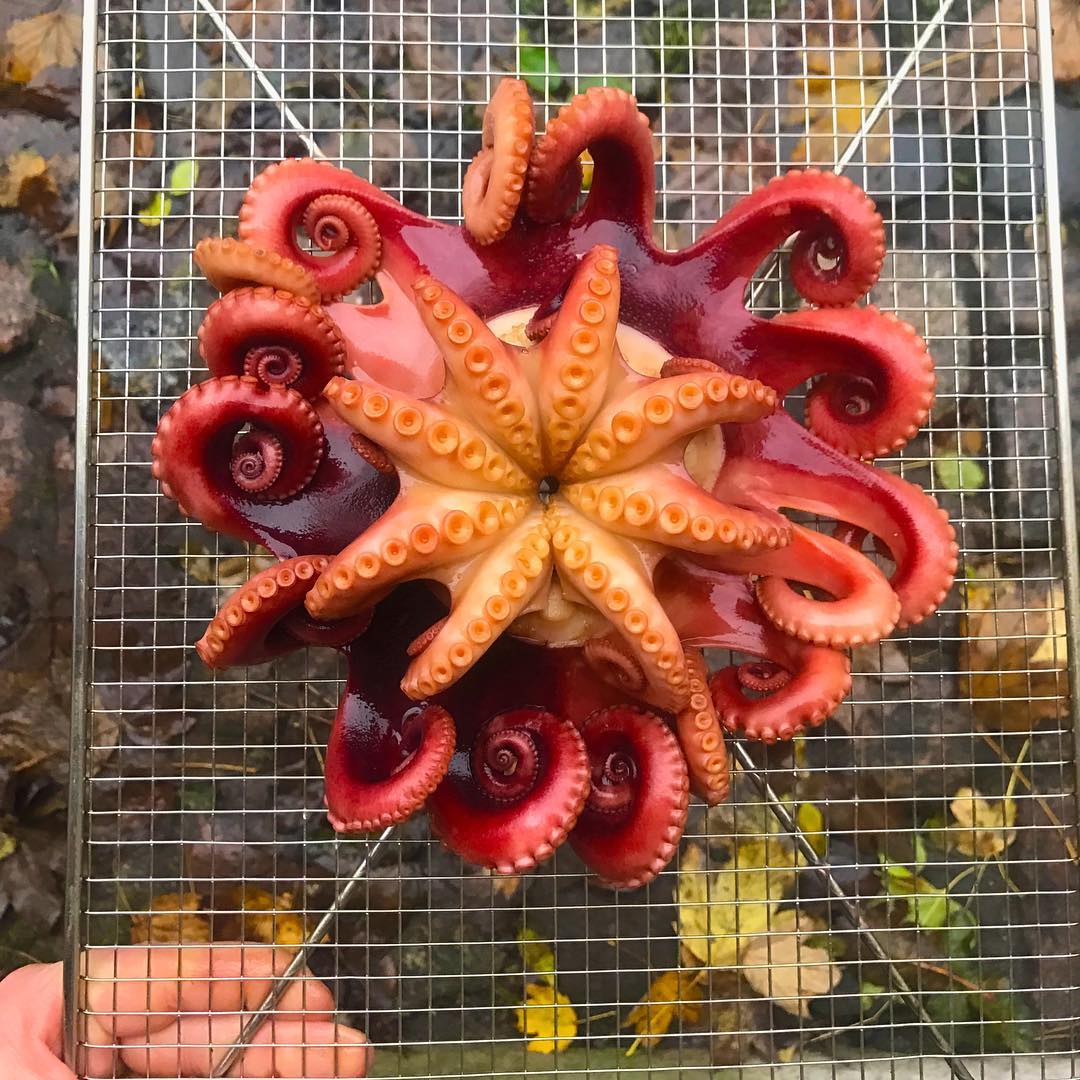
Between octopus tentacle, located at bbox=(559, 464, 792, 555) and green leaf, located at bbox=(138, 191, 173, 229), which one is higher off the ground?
green leaf, located at bbox=(138, 191, 173, 229)

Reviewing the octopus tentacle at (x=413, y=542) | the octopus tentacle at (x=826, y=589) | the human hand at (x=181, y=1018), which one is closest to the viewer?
the octopus tentacle at (x=413, y=542)

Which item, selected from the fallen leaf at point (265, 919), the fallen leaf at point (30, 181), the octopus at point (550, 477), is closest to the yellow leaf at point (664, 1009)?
the fallen leaf at point (265, 919)

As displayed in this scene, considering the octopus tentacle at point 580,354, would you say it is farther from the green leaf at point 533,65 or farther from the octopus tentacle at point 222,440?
the green leaf at point 533,65

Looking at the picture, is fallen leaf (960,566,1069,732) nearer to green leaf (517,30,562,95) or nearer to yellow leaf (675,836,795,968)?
yellow leaf (675,836,795,968)

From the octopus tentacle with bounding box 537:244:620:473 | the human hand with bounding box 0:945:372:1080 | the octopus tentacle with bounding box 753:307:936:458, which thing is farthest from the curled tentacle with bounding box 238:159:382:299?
the human hand with bounding box 0:945:372:1080

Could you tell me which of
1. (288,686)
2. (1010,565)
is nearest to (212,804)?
(288,686)

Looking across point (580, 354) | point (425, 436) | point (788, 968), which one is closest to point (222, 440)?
point (425, 436)

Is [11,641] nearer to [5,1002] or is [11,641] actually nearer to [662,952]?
[5,1002]
